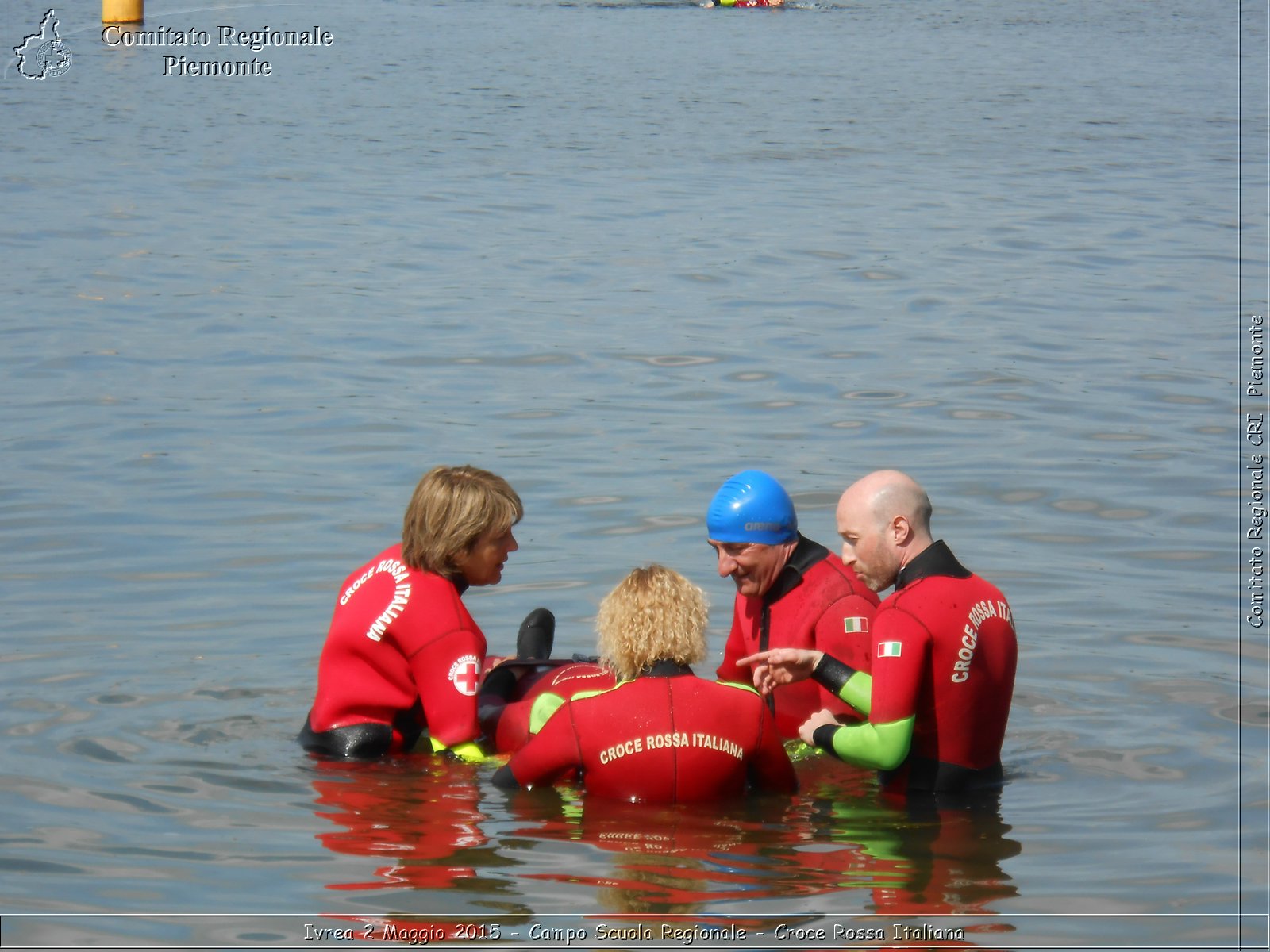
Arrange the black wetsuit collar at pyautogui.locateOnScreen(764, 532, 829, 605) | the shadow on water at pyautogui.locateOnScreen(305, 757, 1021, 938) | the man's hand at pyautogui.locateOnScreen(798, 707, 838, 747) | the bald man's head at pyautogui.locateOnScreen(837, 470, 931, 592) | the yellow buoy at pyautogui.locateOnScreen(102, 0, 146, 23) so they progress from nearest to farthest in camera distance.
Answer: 1. the shadow on water at pyautogui.locateOnScreen(305, 757, 1021, 938)
2. the bald man's head at pyautogui.locateOnScreen(837, 470, 931, 592)
3. the man's hand at pyautogui.locateOnScreen(798, 707, 838, 747)
4. the black wetsuit collar at pyautogui.locateOnScreen(764, 532, 829, 605)
5. the yellow buoy at pyautogui.locateOnScreen(102, 0, 146, 23)

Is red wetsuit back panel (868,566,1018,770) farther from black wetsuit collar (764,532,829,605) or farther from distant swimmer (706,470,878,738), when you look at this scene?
black wetsuit collar (764,532,829,605)

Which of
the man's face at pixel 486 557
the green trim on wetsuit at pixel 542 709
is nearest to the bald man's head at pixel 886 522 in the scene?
the green trim on wetsuit at pixel 542 709

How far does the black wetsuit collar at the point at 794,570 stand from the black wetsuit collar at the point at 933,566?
0.71 m

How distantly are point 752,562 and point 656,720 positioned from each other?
0.97 metres

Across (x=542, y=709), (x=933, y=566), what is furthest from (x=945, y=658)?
(x=542, y=709)

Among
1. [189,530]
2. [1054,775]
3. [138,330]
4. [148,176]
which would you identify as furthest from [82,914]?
[148,176]

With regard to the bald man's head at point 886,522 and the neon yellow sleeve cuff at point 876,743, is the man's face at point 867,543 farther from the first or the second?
the neon yellow sleeve cuff at point 876,743

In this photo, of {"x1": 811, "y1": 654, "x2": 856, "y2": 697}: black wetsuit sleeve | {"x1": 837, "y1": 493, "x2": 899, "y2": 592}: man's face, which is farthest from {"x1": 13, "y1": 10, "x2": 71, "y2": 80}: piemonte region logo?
{"x1": 811, "y1": 654, "x2": 856, "y2": 697}: black wetsuit sleeve

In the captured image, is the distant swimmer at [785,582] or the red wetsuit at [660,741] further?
the distant swimmer at [785,582]

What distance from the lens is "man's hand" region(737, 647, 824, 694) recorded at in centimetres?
615

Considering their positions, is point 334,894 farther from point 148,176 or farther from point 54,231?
point 148,176

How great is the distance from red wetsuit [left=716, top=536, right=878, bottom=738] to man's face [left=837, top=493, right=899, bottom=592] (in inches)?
17.2

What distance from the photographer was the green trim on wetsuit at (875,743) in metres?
6.00

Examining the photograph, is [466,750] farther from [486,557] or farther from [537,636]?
[537,636]
